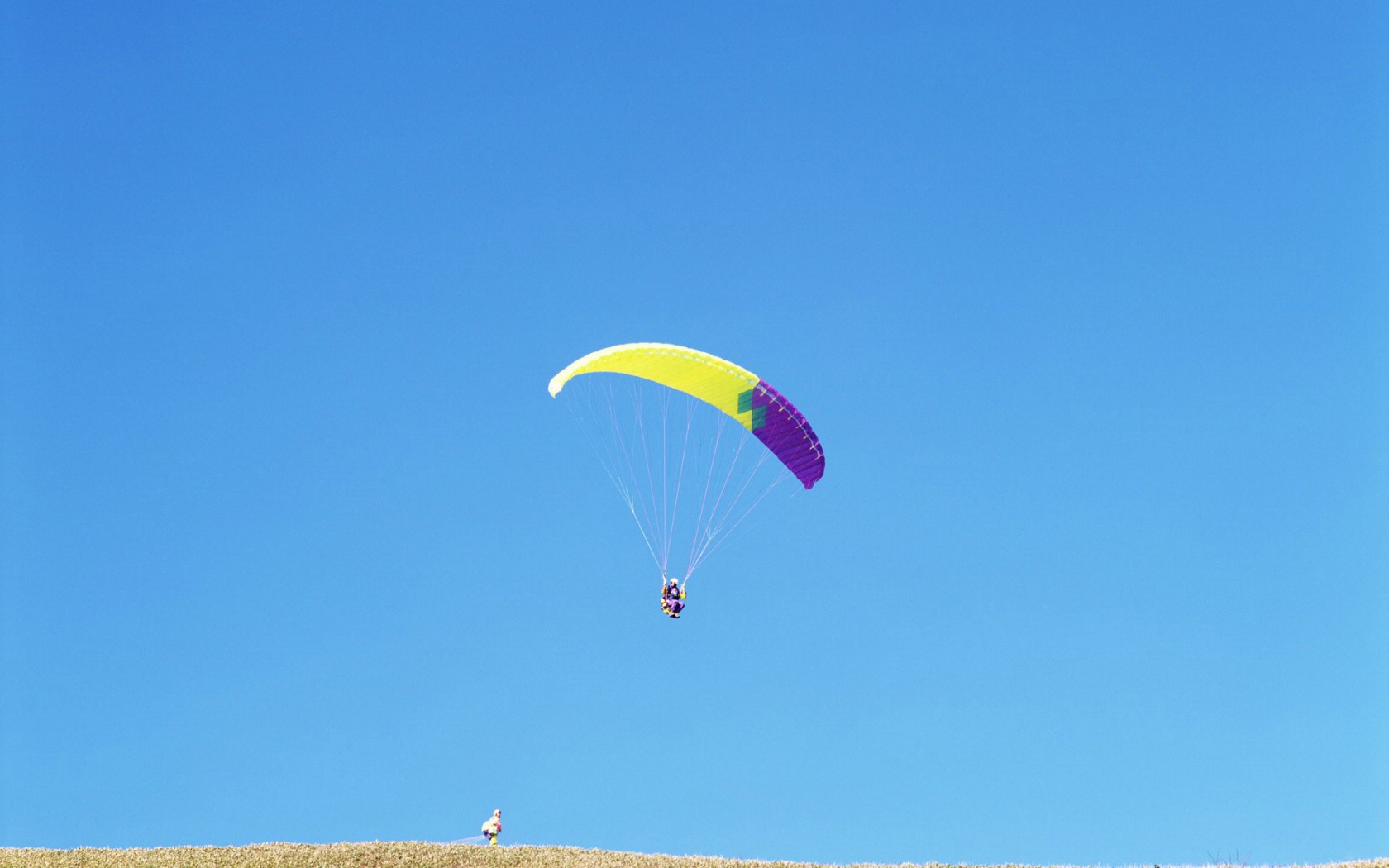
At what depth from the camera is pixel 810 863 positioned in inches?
1430

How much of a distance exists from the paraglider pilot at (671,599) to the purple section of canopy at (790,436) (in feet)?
14.4

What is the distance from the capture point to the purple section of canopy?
43.2 m

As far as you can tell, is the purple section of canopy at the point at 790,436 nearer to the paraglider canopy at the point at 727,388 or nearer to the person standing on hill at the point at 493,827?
the paraglider canopy at the point at 727,388

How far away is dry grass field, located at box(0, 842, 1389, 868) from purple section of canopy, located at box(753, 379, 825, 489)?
11.6 metres

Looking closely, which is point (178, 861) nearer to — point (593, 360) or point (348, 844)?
point (348, 844)

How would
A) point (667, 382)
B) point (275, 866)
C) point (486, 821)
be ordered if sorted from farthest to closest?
point (667, 382), point (486, 821), point (275, 866)

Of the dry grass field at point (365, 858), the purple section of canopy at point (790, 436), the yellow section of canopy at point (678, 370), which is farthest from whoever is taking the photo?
the purple section of canopy at point (790, 436)

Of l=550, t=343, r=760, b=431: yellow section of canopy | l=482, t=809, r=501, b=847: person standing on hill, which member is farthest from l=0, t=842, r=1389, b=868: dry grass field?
l=550, t=343, r=760, b=431: yellow section of canopy

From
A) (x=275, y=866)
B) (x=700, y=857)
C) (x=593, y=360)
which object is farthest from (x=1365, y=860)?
(x=275, y=866)

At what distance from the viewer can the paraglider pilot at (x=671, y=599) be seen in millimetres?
43156

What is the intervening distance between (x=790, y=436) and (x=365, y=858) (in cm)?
1500

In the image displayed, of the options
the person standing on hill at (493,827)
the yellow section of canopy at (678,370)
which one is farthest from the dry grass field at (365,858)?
the yellow section of canopy at (678,370)

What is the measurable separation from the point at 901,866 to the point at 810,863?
1884 mm

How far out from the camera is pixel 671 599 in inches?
1705
